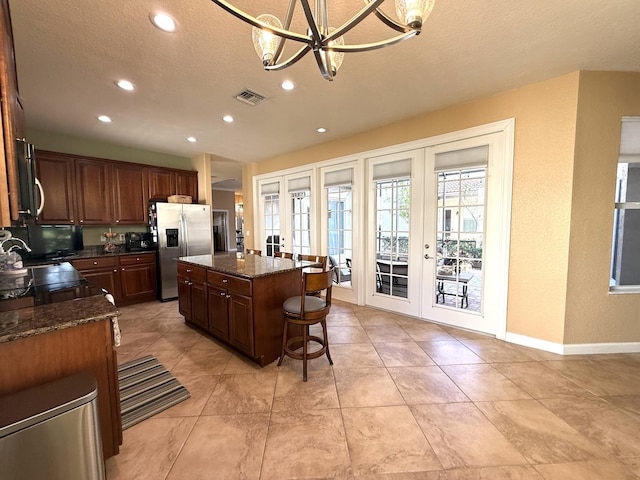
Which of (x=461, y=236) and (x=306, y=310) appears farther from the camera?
(x=461, y=236)

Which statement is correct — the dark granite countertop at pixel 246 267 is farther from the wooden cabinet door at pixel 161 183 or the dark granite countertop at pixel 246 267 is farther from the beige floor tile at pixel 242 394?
the wooden cabinet door at pixel 161 183

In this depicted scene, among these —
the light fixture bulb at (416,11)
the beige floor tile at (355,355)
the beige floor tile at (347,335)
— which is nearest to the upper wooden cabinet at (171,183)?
the beige floor tile at (347,335)

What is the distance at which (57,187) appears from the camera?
3939 mm

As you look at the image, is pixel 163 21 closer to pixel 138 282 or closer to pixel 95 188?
pixel 95 188

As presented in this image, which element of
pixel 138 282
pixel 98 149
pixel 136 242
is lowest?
pixel 138 282

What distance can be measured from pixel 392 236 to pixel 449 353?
5.57ft

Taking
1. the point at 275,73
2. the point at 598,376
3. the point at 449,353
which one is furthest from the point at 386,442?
the point at 275,73

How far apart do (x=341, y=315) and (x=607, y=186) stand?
10.6ft

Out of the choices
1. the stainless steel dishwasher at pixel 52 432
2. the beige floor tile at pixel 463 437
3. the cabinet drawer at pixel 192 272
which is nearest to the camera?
the stainless steel dishwasher at pixel 52 432

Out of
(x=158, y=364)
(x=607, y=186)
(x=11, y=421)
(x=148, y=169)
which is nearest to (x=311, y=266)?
(x=158, y=364)

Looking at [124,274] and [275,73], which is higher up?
[275,73]

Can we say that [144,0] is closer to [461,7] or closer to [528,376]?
[461,7]

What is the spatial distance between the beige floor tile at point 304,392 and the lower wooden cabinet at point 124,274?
341cm

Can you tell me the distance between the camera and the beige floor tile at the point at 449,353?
2.53 metres
